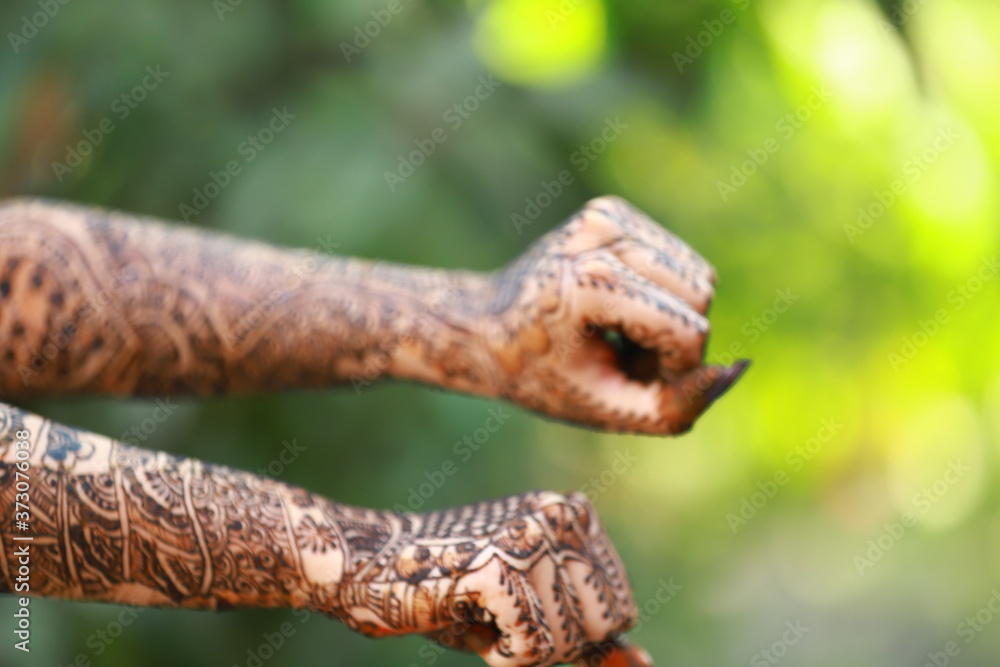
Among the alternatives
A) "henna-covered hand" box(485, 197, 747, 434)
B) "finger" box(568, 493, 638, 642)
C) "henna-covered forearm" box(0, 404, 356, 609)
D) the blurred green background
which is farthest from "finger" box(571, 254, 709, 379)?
the blurred green background

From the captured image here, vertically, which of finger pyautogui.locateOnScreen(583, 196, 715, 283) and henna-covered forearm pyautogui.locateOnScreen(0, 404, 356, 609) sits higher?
finger pyautogui.locateOnScreen(583, 196, 715, 283)

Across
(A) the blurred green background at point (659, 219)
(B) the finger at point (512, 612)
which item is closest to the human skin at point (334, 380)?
(B) the finger at point (512, 612)

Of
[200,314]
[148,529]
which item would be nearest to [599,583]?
[148,529]

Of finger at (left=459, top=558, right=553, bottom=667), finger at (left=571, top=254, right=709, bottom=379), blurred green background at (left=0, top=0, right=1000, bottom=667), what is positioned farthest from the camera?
blurred green background at (left=0, top=0, right=1000, bottom=667)

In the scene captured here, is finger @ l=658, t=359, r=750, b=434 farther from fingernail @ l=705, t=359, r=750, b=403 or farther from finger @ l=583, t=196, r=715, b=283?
finger @ l=583, t=196, r=715, b=283

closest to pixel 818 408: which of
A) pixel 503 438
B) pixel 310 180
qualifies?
pixel 503 438

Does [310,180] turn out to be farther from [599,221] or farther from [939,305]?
[939,305]

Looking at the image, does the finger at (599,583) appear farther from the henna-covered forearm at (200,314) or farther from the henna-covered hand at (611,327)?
the henna-covered forearm at (200,314)
